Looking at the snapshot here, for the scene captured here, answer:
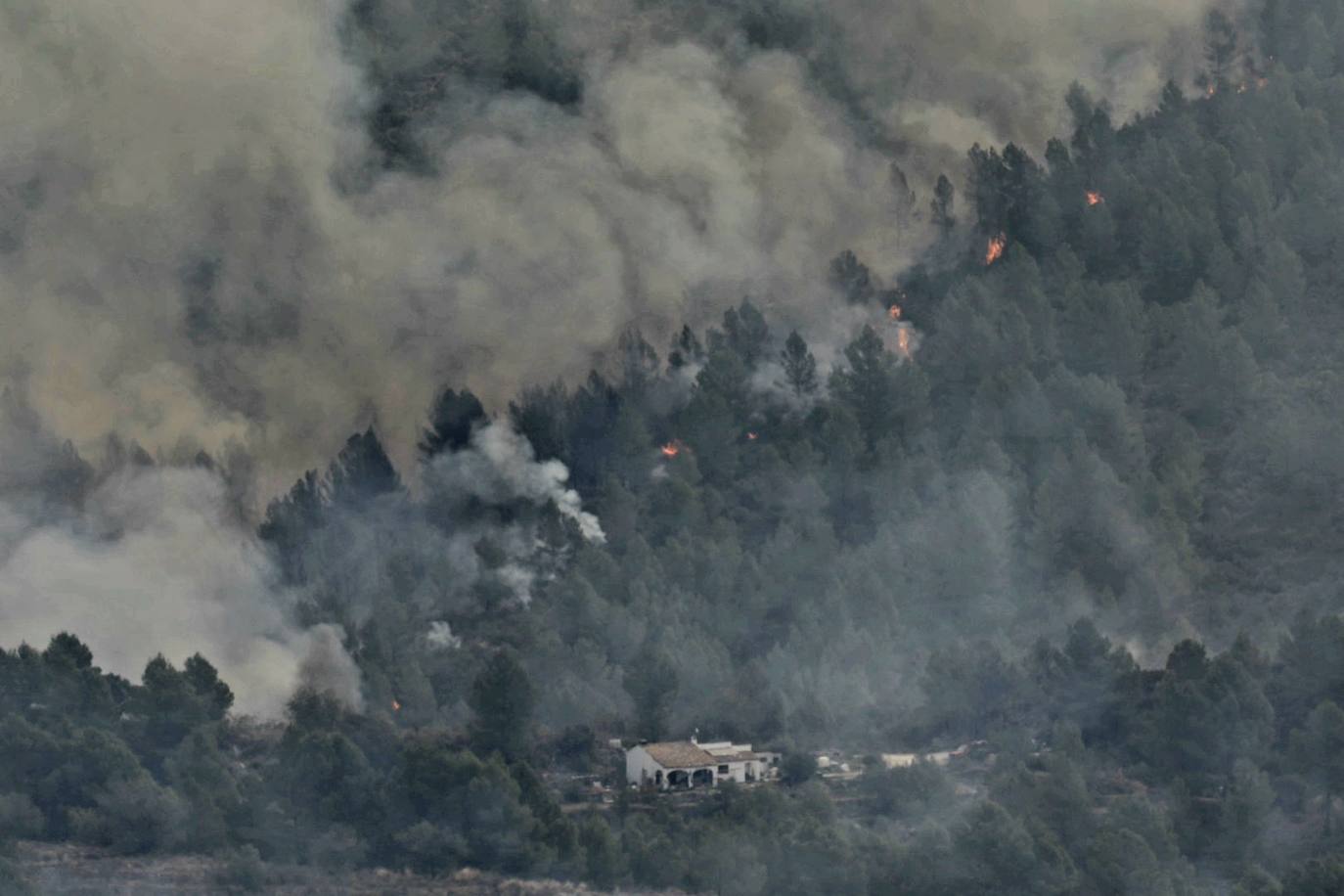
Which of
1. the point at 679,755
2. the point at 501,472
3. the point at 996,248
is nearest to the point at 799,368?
the point at 501,472

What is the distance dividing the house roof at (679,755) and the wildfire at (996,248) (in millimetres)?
15543

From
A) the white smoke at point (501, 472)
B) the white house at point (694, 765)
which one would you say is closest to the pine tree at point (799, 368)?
the white smoke at point (501, 472)

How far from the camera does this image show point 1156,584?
5438cm

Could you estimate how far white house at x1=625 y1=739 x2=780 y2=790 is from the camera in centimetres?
5003

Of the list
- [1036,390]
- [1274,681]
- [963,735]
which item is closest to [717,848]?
[963,735]

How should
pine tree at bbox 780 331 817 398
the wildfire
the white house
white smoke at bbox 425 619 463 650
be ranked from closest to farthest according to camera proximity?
the white house, white smoke at bbox 425 619 463 650, pine tree at bbox 780 331 817 398, the wildfire

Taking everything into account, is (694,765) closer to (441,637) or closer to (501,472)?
(441,637)

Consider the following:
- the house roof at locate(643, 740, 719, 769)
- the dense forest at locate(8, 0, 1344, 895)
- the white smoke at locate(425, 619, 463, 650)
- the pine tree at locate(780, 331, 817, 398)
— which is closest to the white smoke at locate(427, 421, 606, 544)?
the dense forest at locate(8, 0, 1344, 895)

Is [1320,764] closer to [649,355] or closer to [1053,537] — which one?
[1053,537]

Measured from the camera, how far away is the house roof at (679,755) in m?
50.3

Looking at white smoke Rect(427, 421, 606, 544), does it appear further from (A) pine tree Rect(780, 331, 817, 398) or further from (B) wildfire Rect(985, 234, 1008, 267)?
(B) wildfire Rect(985, 234, 1008, 267)

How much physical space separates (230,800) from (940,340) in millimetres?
17039

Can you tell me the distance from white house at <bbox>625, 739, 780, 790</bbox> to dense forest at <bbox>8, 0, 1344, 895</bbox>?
0.57 metres

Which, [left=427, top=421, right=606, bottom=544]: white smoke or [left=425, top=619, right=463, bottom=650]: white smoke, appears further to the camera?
[left=427, top=421, right=606, bottom=544]: white smoke
